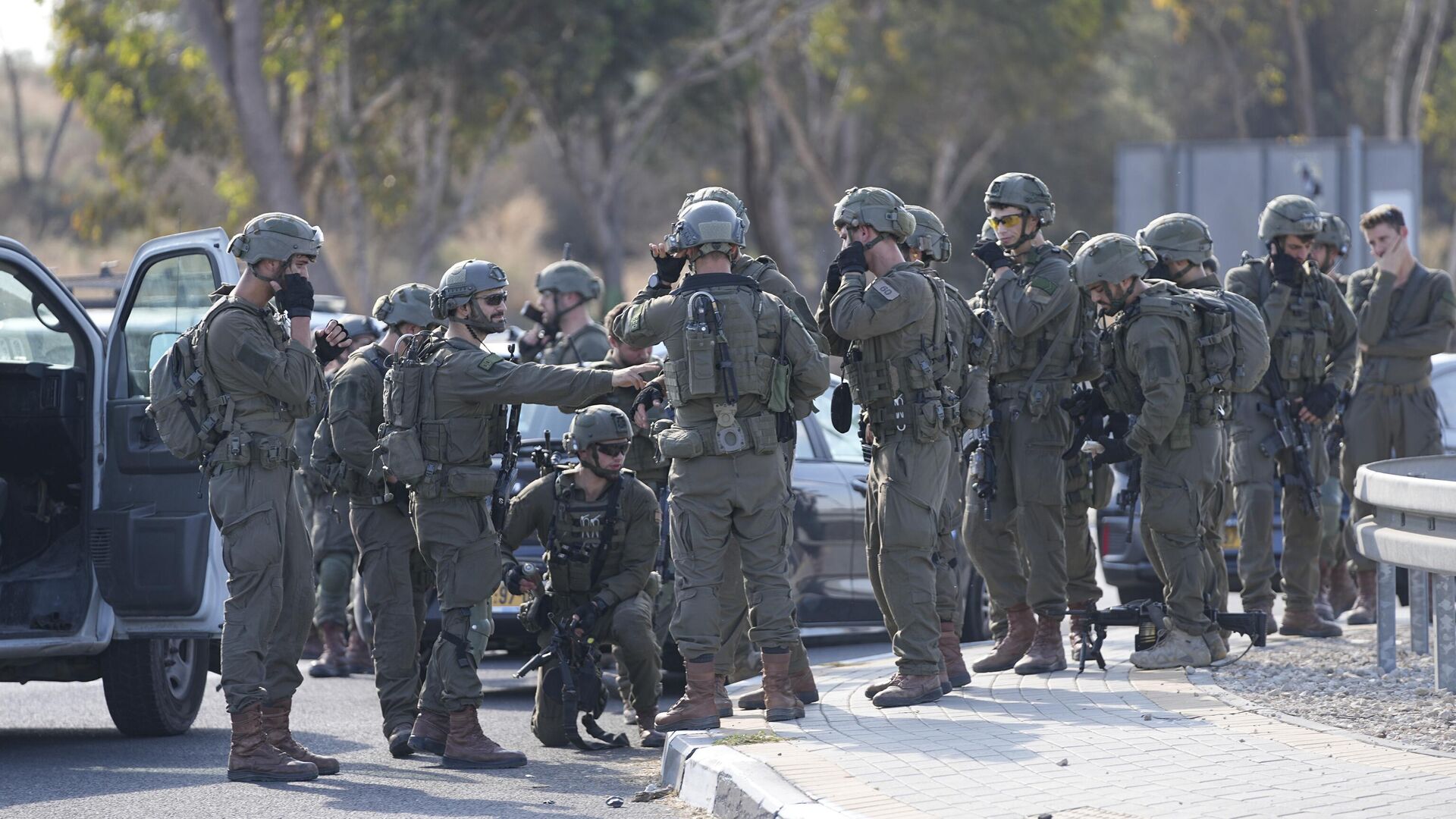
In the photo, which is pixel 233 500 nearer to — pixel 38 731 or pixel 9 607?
pixel 9 607

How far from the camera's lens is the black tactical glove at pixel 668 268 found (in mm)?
8180

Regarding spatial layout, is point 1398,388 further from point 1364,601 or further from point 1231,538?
point 1231,538

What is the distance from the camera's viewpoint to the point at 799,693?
8.49 metres

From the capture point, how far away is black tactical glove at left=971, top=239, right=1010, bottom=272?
8906mm

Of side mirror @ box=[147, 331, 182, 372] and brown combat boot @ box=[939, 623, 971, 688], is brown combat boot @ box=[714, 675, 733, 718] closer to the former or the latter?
brown combat boot @ box=[939, 623, 971, 688]

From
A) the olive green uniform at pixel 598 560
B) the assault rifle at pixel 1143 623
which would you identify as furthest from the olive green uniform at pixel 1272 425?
the olive green uniform at pixel 598 560

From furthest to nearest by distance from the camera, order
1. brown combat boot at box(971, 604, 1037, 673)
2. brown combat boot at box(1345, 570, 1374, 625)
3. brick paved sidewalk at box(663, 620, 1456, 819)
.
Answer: brown combat boot at box(1345, 570, 1374, 625) → brown combat boot at box(971, 604, 1037, 673) → brick paved sidewalk at box(663, 620, 1456, 819)

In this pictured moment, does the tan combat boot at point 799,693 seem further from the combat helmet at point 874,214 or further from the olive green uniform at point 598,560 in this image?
the combat helmet at point 874,214

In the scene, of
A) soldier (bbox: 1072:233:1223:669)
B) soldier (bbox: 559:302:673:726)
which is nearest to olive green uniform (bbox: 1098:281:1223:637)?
soldier (bbox: 1072:233:1223:669)

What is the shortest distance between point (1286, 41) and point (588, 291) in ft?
122

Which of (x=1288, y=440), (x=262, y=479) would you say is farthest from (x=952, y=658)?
(x=262, y=479)

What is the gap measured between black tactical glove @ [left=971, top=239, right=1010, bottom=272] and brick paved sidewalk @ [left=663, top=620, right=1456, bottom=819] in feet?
6.23

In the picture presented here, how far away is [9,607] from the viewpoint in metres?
8.51

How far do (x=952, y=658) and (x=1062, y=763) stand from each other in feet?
6.13
